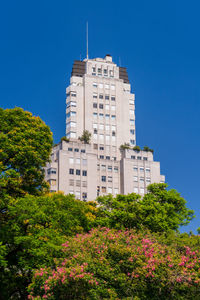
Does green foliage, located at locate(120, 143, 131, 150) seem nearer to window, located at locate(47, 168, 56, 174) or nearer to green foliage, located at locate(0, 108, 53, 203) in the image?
window, located at locate(47, 168, 56, 174)

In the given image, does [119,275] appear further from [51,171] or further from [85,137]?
[85,137]

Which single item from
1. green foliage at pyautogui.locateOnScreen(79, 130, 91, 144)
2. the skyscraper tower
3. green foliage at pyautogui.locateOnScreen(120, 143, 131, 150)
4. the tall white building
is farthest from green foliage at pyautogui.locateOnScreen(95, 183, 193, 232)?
the skyscraper tower

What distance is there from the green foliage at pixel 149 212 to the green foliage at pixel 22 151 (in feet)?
33.7

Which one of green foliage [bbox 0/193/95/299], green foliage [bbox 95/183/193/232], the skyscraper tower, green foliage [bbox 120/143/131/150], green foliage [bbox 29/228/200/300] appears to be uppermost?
the skyscraper tower

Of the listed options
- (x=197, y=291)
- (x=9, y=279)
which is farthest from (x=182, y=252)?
(x=9, y=279)

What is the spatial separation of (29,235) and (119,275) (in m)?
9.72

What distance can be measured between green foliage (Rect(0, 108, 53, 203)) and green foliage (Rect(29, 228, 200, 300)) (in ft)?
38.7

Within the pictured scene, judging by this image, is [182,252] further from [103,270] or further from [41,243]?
[41,243]

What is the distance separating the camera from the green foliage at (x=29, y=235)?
39.1 metres

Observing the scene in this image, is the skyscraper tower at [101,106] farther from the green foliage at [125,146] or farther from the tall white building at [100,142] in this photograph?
the green foliage at [125,146]

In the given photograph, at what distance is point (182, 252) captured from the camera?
3816 centimetres

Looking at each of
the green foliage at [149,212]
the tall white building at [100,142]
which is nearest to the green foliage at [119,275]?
the green foliage at [149,212]

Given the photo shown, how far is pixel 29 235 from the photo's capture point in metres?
40.7

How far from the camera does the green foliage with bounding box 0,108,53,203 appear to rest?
46.1m
